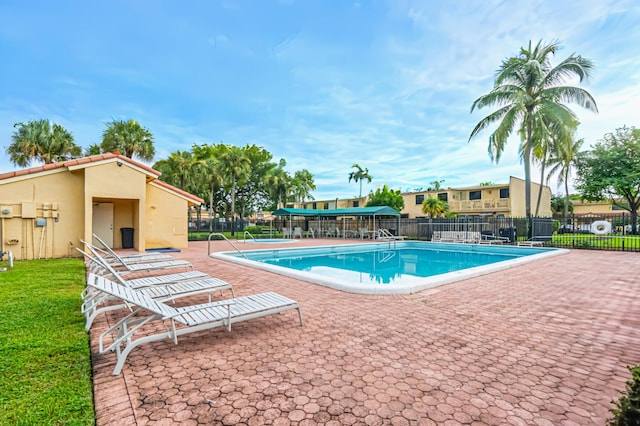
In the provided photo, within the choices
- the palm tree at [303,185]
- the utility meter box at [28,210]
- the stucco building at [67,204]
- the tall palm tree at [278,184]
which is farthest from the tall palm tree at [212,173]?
the utility meter box at [28,210]

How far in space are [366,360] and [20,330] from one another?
4.32 meters

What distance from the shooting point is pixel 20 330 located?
383 cm

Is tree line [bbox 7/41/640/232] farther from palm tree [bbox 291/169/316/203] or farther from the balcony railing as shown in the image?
palm tree [bbox 291/169/316/203]

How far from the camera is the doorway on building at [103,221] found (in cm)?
1411

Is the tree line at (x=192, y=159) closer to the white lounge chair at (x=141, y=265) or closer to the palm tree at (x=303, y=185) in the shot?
the palm tree at (x=303, y=185)

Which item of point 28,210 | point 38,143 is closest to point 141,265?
point 28,210

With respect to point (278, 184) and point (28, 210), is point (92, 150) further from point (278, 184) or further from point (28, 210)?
point (28, 210)

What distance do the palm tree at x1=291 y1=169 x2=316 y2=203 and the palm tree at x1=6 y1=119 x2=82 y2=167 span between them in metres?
23.2

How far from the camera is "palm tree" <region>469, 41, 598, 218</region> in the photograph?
57.6 ft

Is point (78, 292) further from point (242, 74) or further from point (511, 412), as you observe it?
point (242, 74)

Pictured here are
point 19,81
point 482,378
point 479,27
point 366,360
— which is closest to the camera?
point 482,378

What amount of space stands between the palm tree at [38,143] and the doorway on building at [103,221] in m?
→ 13.8

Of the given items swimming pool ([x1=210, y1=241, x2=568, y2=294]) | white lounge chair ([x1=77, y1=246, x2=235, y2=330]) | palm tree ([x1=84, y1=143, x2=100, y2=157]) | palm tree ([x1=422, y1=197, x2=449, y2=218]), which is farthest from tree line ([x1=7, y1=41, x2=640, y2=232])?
white lounge chair ([x1=77, y1=246, x2=235, y2=330])

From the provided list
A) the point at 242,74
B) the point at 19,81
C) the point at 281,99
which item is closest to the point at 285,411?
the point at 242,74
